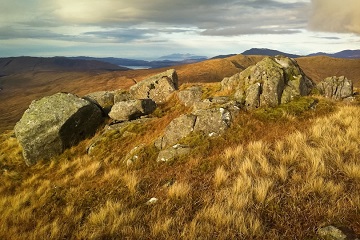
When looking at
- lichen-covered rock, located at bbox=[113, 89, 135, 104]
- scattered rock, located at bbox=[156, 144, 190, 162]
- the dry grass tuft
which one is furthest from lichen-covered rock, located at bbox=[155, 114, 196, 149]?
lichen-covered rock, located at bbox=[113, 89, 135, 104]

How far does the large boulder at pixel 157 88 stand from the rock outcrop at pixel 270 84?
6516 mm

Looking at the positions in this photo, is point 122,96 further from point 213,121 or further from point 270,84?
point 270,84

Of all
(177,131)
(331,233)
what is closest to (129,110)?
(177,131)

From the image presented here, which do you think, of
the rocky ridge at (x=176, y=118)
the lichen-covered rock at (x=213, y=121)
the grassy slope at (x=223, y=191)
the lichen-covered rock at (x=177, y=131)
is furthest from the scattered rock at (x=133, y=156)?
the lichen-covered rock at (x=213, y=121)

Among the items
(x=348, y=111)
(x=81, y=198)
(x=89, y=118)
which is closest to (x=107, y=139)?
(x=89, y=118)

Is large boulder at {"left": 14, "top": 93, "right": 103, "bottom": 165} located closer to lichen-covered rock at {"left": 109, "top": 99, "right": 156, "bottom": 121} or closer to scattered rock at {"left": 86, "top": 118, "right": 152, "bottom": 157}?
scattered rock at {"left": 86, "top": 118, "right": 152, "bottom": 157}

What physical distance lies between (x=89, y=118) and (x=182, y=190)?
13452 mm

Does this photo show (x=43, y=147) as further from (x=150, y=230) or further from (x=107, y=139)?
(x=150, y=230)

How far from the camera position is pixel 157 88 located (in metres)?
25.1

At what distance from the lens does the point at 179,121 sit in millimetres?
15250

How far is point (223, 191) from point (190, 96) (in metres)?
13.6

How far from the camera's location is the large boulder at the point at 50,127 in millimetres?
17984

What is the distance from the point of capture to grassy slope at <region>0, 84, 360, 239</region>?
6.57 m

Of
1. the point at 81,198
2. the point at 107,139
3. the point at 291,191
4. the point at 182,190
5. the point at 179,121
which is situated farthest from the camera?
the point at 107,139
